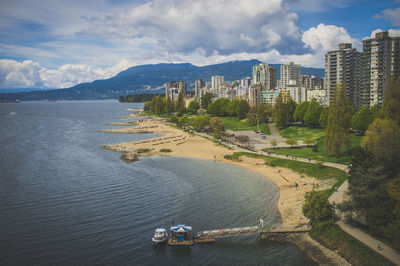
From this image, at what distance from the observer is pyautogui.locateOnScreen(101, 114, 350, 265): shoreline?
29.5 metres

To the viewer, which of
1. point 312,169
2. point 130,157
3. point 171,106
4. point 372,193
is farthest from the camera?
point 171,106

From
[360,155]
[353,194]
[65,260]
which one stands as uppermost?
[360,155]

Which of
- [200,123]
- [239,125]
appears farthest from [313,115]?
[200,123]

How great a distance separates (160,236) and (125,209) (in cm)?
1029

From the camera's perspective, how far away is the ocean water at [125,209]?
2920 centimetres

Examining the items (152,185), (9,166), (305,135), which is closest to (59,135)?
(9,166)

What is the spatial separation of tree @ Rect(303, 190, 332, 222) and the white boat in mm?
15283

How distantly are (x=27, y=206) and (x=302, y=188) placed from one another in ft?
124

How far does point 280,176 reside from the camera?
53.3 m

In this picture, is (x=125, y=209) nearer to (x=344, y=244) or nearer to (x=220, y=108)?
(x=344, y=244)

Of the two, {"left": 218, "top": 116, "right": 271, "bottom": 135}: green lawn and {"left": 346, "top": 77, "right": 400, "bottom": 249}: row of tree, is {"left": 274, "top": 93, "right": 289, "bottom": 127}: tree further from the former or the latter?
{"left": 346, "top": 77, "right": 400, "bottom": 249}: row of tree

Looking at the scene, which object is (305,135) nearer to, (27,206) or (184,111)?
(27,206)

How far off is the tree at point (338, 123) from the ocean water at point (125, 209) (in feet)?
52.5

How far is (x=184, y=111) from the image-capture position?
572 feet
